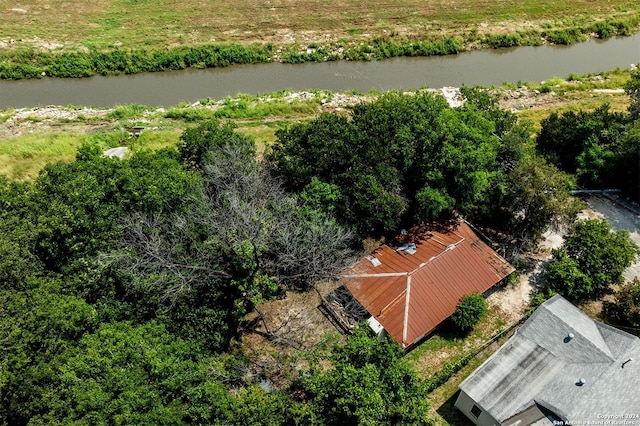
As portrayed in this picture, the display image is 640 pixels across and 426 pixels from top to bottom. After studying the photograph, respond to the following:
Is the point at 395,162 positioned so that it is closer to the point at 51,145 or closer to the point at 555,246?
the point at 555,246

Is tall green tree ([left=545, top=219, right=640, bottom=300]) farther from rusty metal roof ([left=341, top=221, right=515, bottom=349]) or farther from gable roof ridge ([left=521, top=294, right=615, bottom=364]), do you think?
rusty metal roof ([left=341, top=221, right=515, bottom=349])

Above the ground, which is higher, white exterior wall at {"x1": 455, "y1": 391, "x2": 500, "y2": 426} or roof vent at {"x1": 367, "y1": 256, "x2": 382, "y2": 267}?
roof vent at {"x1": 367, "y1": 256, "x2": 382, "y2": 267}

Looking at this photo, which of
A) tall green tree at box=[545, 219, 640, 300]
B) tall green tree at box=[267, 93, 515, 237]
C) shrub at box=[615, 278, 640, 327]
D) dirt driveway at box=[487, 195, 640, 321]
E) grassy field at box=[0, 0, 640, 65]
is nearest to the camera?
shrub at box=[615, 278, 640, 327]

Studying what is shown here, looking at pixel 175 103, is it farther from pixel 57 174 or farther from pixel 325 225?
pixel 325 225

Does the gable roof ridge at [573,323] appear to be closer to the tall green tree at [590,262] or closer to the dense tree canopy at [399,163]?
the tall green tree at [590,262]

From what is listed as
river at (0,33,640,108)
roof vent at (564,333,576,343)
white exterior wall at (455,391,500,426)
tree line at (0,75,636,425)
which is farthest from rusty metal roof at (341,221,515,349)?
river at (0,33,640,108)
